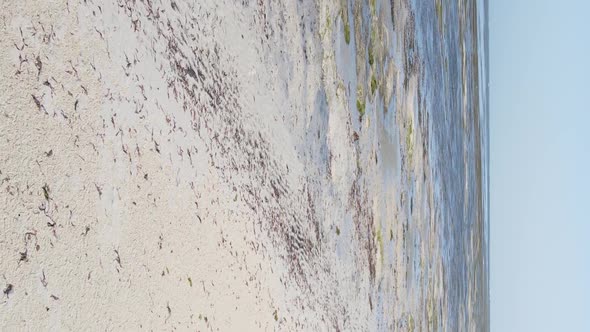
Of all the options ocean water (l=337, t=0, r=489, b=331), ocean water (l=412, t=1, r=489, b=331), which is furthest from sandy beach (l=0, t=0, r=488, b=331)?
ocean water (l=412, t=1, r=489, b=331)

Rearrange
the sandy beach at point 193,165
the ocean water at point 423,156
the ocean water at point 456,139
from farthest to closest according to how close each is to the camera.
Answer: the ocean water at point 456,139 < the ocean water at point 423,156 < the sandy beach at point 193,165

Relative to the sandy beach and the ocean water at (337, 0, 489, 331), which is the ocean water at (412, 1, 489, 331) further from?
the sandy beach

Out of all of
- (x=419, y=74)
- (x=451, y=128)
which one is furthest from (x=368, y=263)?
(x=451, y=128)

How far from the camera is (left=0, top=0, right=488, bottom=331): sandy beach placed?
0.39 metres

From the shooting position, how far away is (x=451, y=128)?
8.03 feet

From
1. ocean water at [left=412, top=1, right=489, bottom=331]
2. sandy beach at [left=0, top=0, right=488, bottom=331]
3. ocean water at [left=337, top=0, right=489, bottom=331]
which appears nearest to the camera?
sandy beach at [left=0, top=0, right=488, bottom=331]

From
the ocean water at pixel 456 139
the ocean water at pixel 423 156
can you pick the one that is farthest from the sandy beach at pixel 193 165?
the ocean water at pixel 456 139

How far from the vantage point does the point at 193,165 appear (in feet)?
1.87

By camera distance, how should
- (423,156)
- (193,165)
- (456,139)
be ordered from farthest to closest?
(456,139) < (423,156) < (193,165)

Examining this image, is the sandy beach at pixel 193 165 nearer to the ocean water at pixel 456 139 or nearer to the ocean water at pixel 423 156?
the ocean water at pixel 423 156

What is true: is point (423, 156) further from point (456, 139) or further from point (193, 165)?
point (193, 165)

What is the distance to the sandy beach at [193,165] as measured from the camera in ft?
1.28

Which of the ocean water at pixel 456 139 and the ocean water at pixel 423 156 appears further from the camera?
the ocean water at pixel 456 139

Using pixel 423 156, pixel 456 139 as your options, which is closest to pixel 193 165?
pixel 423 156
